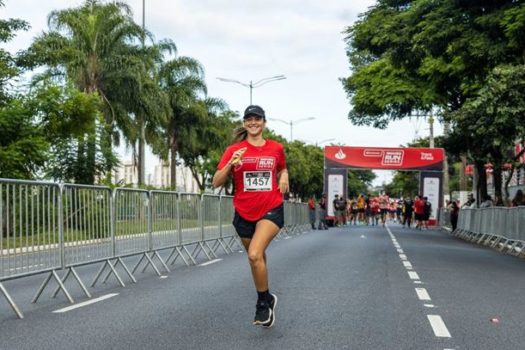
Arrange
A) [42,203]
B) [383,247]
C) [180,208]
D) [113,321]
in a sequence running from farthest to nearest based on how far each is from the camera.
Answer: [383,247] → [180,208] → [42,203] → [113,321]

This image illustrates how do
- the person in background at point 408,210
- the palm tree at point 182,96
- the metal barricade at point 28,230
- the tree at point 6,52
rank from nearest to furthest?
the metal barricade at point 28,230 < the tree at point 6,52 < the person in background at point 408,210 < the palm tree at point 182,96

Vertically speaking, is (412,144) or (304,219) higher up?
(412,144)

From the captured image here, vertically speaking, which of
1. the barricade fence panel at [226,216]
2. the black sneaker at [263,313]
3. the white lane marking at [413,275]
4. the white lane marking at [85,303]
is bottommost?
the white lane marking at [413,275]

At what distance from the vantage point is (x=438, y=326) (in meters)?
7.12

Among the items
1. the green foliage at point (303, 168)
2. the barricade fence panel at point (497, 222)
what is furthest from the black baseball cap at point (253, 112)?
the green foliage at point (303, 168)

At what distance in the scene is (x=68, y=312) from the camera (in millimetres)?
7895

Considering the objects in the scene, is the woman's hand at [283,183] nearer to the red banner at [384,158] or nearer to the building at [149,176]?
the building at [149,176]

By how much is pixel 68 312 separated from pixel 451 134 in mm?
28150

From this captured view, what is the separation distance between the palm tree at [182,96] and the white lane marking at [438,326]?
124 ft

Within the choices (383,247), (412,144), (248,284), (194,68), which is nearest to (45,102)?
(383,247)

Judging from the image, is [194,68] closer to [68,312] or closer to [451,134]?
[451,134]

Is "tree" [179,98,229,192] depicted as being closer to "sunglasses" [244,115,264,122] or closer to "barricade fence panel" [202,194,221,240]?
"barricade fence panel" [202,194,221,240]

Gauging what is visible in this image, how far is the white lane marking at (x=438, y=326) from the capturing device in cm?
671

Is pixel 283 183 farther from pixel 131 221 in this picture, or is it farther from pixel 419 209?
pixel 419 209
